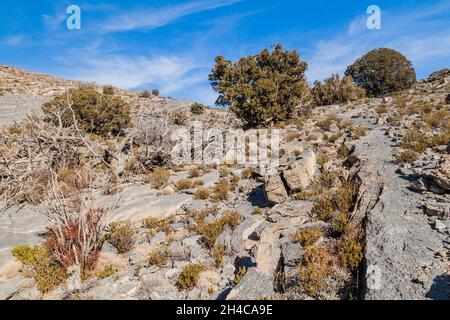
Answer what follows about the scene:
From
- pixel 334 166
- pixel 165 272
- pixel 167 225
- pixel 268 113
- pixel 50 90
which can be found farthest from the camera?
pixel 50 90

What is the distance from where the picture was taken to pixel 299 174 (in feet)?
28.6

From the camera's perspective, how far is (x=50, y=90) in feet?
110

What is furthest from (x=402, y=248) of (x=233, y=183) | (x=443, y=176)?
(x=233, y=183)

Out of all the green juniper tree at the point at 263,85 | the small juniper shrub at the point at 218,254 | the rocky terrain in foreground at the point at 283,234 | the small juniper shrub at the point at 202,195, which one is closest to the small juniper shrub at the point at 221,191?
the rocky terrain in foreground at the point at 283,234

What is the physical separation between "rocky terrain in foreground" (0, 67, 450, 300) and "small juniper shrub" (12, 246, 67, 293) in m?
0.11

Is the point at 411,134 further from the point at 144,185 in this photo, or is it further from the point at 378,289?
the point at 144,185

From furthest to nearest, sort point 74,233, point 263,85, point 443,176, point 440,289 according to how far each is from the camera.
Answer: point 263,85 → point 74,233 → point 443,176 → point 440,289

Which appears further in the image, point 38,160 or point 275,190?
point 38,160

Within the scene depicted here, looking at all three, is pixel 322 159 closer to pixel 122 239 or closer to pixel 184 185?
pixel 184 185

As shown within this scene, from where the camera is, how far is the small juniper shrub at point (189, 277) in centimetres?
530

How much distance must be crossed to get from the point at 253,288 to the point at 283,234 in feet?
6.44

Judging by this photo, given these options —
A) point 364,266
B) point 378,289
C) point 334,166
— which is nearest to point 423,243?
point 364,266

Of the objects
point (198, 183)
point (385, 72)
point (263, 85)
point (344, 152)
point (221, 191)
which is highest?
point (385, 72)

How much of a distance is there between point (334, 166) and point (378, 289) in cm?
696
